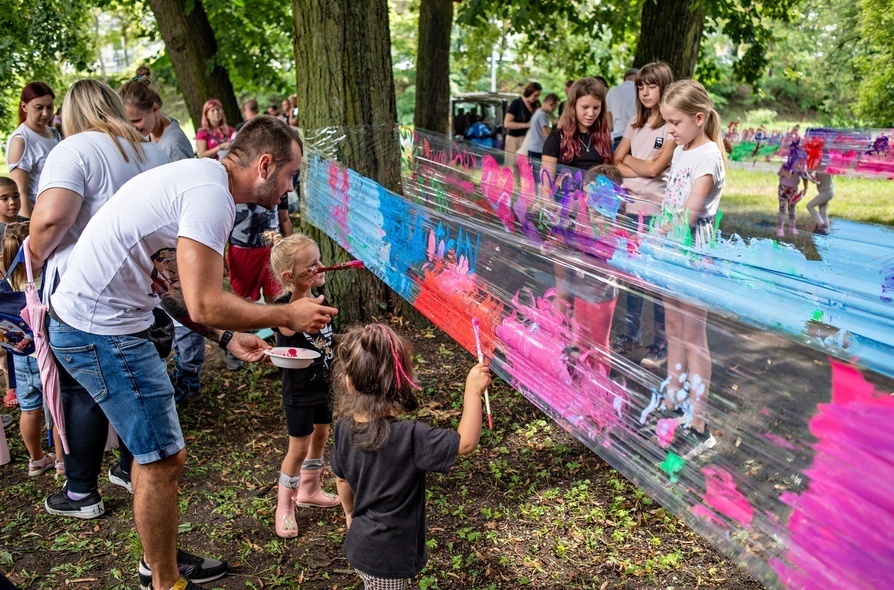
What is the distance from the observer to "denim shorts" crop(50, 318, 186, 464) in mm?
2660

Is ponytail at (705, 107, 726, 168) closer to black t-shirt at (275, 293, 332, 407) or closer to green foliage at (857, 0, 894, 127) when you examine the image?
black t-shirt at (275, 293, 332, 407)

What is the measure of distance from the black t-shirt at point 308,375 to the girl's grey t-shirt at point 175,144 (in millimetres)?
2112

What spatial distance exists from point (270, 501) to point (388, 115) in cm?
294

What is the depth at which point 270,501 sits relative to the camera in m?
3.72

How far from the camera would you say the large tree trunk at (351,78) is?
17.1 feet

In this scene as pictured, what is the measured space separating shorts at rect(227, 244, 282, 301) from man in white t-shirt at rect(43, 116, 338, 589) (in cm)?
226

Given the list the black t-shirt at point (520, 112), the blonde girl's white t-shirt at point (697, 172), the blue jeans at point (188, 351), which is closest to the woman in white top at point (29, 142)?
the blue jeans at point (188, 351)

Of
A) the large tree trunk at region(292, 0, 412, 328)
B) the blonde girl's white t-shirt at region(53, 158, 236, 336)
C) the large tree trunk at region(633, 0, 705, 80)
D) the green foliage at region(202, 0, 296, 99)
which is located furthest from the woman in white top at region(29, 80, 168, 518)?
the green foliage at region(202, 0, 296, 99)

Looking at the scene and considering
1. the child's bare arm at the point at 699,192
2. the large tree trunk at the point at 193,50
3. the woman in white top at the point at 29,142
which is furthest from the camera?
the large tree trunk at the point at 193,50

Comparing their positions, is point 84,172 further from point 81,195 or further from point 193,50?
point 193,50

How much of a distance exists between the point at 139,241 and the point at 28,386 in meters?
1.98

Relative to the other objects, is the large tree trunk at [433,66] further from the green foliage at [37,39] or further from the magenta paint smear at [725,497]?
the magenta paint smear at [725,497]

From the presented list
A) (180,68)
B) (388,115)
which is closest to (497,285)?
(388,115)

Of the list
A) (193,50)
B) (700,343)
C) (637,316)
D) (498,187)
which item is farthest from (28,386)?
(193,50)
